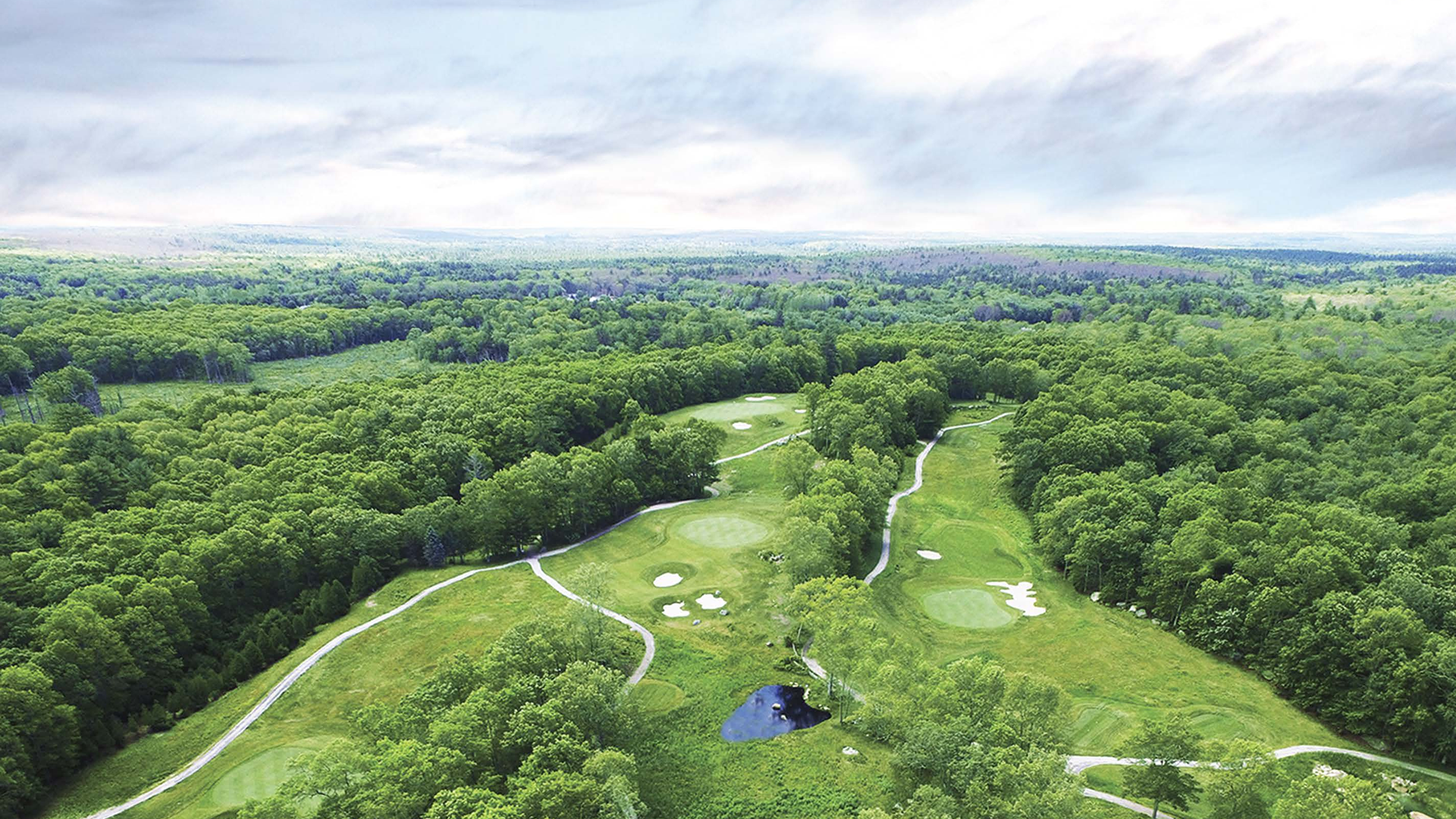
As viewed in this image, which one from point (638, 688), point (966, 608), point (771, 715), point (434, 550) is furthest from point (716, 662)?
point (434, 550)

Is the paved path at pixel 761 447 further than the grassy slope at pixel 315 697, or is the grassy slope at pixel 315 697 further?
the paved path at pixel 761 447

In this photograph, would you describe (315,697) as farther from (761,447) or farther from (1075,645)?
(761,447)

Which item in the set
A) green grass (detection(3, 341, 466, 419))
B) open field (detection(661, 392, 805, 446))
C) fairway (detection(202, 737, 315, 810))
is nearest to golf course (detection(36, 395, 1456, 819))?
fairway (detection(202, 737, 315, 810))

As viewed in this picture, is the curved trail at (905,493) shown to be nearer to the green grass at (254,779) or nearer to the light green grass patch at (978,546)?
the light green grass patch at (978,546)

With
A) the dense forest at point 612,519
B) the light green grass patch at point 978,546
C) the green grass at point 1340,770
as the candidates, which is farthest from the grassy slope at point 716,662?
the light green grass patch at point 978,546

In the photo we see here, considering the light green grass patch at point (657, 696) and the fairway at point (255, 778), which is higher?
the light green grass patch at point (657, 696)

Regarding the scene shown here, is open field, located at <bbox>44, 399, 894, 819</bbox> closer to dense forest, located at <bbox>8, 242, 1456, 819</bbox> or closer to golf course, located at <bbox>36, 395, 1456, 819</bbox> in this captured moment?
golf course, located at <bbox>36, 395, 1456, 819</bbox>
